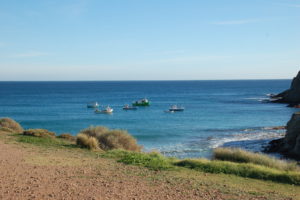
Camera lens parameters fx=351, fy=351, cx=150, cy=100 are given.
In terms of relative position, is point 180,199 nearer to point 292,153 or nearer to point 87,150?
point 87,150

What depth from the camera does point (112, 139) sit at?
20.9 metres

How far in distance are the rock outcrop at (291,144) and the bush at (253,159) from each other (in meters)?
10.3

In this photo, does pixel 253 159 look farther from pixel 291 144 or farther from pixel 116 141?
pixel 291 144

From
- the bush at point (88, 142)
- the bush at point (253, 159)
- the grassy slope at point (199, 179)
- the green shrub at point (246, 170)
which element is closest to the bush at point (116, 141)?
the bush at point (88, 142)

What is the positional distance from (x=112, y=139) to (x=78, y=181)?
33.5ft

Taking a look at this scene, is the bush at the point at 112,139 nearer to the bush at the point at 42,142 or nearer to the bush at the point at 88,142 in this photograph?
the bush at the point at 88,142

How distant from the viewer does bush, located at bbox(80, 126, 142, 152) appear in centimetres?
2078

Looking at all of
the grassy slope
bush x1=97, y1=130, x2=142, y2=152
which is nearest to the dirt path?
the grassy slope

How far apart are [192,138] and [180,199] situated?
1054 inches

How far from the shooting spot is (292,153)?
85.1 feet

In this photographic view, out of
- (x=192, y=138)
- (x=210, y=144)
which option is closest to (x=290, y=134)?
(x=210, y=144)

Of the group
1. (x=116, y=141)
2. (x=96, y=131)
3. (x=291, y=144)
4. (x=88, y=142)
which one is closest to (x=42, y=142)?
(x=88, y=142)

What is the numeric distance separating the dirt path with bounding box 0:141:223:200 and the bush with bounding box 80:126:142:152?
20.4 feet

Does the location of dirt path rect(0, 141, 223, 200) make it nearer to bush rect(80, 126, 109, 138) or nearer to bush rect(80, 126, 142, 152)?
bush rect(80, 126, 142, 152)
